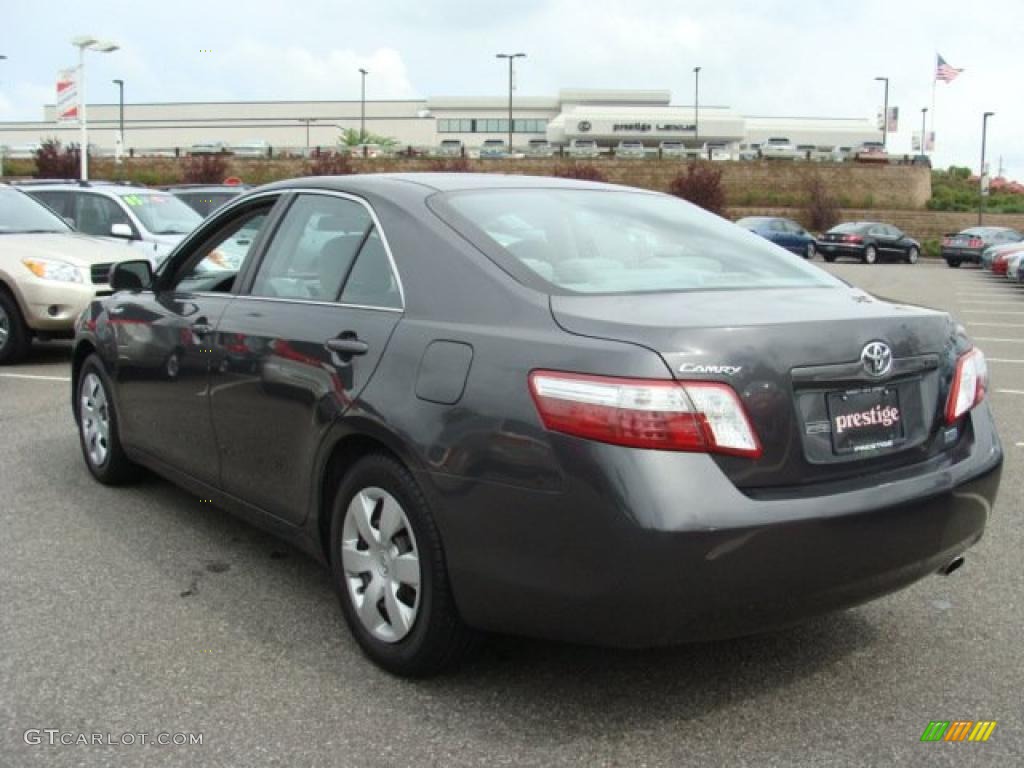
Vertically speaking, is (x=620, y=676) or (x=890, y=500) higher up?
(x=890, y=500)

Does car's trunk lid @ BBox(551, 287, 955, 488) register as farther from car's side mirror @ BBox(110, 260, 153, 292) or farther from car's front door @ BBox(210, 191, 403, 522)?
car's side mirror @ BBox(110, 260, 153, 292)

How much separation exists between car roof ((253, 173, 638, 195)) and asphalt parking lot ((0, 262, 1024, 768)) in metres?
1.51

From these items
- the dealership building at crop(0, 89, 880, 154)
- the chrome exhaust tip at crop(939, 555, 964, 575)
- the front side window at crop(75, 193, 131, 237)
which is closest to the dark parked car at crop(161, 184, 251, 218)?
the front side window at crop(75, 193, 131, 237)

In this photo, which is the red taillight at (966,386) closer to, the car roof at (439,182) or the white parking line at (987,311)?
the car roof at (439,182)

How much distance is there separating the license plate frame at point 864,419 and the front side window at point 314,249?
1.67 m

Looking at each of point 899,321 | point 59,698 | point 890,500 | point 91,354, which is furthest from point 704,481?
point 91,354

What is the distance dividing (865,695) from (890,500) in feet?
2.24

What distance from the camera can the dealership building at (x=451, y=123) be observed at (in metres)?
105

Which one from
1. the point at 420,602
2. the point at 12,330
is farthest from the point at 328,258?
the point at 12,330

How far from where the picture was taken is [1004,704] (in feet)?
10.4

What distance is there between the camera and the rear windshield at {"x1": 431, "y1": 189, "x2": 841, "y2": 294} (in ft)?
11.0

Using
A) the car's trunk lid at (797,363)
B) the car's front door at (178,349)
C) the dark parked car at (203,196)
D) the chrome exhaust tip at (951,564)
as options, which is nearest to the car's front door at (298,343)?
the car's front door at (178,349)

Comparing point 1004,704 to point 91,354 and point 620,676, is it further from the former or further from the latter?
point 91,354

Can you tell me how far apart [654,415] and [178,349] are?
8.21 ft
